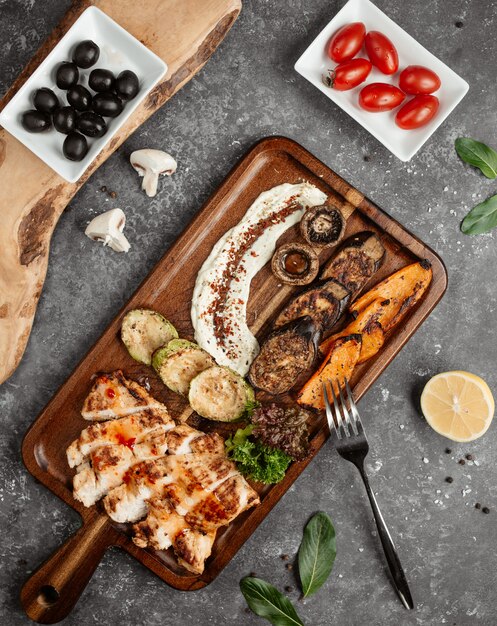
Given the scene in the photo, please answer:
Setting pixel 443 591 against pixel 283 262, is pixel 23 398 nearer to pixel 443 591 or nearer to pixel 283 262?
pixel 283 262

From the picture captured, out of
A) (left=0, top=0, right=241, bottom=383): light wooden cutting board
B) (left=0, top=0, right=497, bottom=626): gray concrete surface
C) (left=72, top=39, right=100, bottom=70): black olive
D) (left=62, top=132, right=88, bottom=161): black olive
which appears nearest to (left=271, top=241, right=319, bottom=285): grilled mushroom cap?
(left=0, top=0, right=497, bottom=626): gray concrete surface

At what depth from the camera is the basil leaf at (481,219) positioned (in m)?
3.81

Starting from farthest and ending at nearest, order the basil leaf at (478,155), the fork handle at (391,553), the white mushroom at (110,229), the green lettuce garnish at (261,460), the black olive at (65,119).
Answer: the basil leaf at (478,155)
the fork handle at (391,553)
the white mushroom at (110,229)
the green lettuce garnish at (261,460)
the black olive at (65,119)

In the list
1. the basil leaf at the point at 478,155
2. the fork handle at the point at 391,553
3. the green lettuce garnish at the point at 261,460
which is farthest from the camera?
the basil leaf at the point at 478,155

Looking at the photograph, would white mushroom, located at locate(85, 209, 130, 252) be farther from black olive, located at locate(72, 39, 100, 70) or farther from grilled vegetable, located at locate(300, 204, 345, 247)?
grilled vegetable, located at locate(300, 204, 345, 247)

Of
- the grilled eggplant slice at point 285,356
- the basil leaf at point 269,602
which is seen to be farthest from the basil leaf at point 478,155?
the basil leaf at point 269,602

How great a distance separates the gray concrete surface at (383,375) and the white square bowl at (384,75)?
0.15 meters

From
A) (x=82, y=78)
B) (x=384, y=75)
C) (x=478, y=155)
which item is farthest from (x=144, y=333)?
(x=478, y=155)

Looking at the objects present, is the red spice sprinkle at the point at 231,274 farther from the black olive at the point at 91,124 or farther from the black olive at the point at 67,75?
the black olive at the point at 67,75

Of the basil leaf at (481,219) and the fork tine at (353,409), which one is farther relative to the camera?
the basil leaf at (481,219)

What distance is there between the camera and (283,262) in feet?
11.9

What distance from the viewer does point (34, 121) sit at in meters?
3.09

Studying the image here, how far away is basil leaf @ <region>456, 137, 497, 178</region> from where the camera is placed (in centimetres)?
376

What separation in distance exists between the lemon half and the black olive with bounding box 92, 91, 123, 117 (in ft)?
8.03
